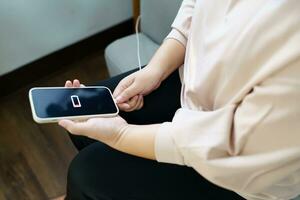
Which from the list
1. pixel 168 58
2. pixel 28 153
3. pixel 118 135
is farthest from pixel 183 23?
pixel 28 153

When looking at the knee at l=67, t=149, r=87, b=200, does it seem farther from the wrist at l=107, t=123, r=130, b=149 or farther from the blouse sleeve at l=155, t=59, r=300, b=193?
the blouse sleeve at l=155, t=59, r=300, b=193

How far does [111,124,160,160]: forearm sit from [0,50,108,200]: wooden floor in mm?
578

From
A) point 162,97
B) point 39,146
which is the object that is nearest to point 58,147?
point 39,146

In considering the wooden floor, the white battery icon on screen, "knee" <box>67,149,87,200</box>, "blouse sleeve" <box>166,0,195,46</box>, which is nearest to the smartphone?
the white battery icon on screen

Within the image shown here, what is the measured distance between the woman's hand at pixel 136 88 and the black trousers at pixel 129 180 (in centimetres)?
11

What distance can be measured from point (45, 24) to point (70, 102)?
0.77 m

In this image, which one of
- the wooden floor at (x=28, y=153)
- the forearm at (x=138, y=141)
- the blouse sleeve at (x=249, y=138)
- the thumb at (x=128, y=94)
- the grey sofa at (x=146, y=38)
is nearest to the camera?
the blouse sleeve at (x=249, y=138)

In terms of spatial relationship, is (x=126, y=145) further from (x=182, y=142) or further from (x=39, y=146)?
(x=39, y=146)

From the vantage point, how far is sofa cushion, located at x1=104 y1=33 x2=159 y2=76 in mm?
1245

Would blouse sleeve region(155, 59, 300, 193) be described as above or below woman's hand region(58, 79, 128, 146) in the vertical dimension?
above

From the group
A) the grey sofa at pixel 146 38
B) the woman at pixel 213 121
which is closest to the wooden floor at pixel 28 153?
the grey sofa at pixel 146 38

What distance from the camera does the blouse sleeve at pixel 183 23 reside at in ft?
3.08

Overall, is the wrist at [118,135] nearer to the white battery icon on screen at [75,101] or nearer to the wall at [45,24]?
the white battery icon on screen at [75,101]

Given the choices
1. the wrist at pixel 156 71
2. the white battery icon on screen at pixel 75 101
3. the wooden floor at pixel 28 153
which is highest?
the wrist at pixel 156 71
